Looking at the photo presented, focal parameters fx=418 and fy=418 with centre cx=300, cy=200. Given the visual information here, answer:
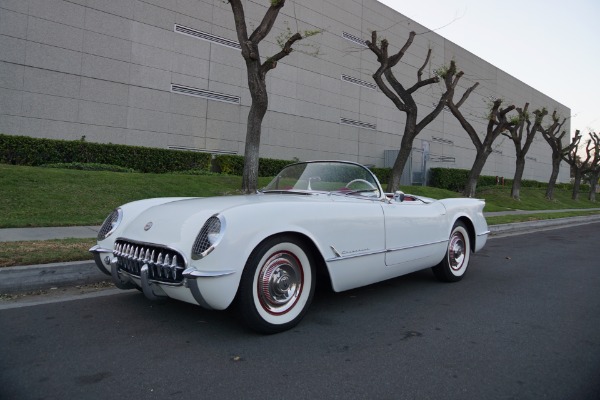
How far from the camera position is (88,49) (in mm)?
14500

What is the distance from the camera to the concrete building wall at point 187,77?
13516mm

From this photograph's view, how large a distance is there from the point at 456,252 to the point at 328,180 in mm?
2087

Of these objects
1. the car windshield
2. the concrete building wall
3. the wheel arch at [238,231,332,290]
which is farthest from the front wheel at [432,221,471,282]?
the concrete building wall

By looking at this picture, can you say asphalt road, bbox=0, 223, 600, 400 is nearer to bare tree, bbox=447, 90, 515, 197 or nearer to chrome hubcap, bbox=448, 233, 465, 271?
chrome hubcap, bbox=448, 233, 465, 271

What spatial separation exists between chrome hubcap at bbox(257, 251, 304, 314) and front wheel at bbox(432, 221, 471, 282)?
2.43 metres

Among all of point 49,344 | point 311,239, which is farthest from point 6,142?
point 311,239

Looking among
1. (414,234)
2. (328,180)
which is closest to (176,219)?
(328,180)

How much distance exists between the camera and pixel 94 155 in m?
13.1

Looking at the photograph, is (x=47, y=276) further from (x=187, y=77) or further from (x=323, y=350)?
(x=187, y=77)

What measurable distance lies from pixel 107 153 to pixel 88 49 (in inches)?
160

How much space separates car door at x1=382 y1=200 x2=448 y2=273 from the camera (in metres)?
4.06

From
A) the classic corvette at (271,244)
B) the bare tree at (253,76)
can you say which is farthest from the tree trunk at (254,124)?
the classic corvette at (271,244)

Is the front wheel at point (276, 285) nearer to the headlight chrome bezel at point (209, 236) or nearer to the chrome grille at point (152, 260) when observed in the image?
the headlight chrome bezel at point (209, 236)

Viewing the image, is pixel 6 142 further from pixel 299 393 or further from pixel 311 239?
pixel 299 393
